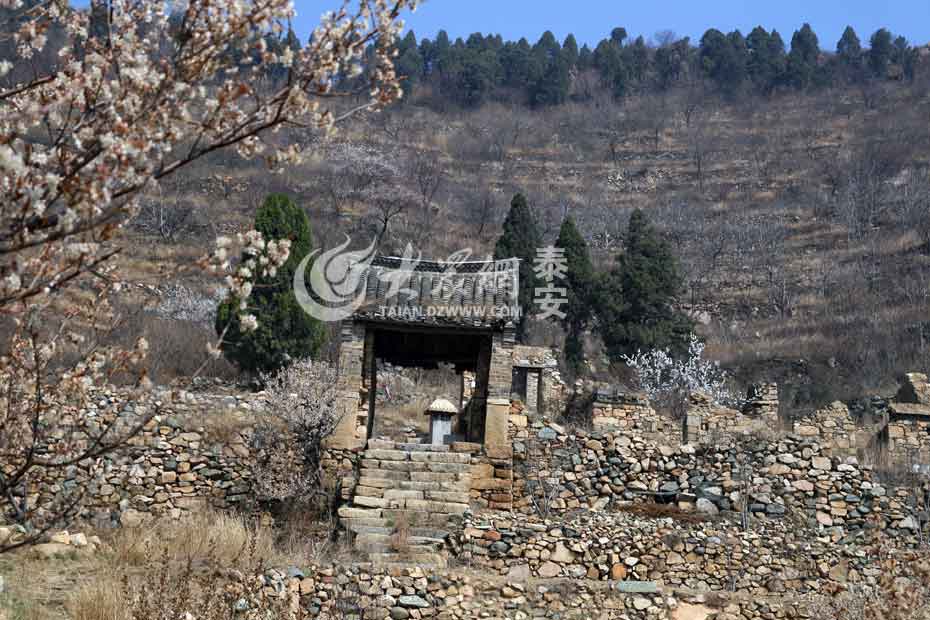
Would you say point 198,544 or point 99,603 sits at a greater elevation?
point 198,544

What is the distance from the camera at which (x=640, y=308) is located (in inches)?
1313

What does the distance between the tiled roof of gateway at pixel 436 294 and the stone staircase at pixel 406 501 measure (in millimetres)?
2046

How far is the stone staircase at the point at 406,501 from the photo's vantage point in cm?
1223

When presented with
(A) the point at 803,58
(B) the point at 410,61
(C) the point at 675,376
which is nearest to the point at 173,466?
(C) the point at 675,376

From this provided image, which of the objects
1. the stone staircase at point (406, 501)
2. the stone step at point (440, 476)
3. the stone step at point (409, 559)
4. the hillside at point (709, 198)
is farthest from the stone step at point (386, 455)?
the hillside at point (709, 198)

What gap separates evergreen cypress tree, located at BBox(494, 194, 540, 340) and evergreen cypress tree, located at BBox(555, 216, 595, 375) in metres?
1.20

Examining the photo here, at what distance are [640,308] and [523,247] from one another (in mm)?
5137

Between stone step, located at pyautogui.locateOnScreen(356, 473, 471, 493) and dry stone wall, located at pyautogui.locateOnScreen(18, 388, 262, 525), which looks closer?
stone step, located at pyautogui.locateOnScreen(356, 473, 471, 493)

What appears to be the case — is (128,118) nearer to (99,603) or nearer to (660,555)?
(99,603)

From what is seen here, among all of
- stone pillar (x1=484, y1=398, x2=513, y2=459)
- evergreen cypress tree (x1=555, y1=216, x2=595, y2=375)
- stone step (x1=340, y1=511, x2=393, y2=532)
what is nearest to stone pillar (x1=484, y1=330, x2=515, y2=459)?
stone pillar (x1=484, y1=398, x2=513, y2=459)

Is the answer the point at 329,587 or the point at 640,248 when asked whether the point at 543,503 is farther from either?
the point at 640,248

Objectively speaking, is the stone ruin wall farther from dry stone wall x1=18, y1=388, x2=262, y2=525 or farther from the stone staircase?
the stone staircase

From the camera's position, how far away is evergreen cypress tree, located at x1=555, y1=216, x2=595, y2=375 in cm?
3291

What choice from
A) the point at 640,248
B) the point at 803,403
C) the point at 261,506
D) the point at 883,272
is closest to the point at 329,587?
the point at 261,506
